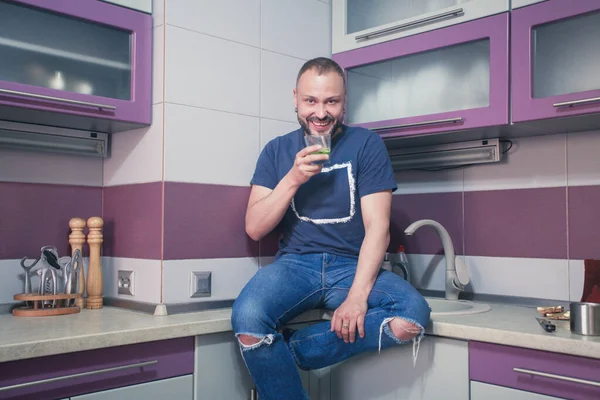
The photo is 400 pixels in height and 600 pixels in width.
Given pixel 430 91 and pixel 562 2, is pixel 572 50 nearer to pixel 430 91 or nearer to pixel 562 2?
pixel 562 2

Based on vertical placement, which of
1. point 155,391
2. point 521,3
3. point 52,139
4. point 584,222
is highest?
point 521,3

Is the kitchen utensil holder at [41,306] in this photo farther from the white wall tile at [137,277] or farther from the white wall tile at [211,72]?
the white wall tile at [211,72]

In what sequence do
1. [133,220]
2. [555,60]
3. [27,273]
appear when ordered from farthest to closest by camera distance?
[133,220]
[27,273]
[555,60]

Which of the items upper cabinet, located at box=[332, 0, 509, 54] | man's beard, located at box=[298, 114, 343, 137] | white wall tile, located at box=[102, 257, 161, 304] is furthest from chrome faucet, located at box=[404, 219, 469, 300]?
white wall tile, located at box=[102, 257, 161, 304]

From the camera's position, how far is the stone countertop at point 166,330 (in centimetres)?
140

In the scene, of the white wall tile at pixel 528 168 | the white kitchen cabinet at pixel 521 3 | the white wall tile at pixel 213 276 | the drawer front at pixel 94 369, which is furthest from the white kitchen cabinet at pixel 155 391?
the white kitchen cabinet at pixel 521 3

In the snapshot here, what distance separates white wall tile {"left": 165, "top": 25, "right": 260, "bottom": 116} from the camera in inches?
76.2

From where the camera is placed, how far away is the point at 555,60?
1.81 metres

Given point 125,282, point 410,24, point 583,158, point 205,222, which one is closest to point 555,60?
point 583,158

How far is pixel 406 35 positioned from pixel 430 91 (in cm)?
22

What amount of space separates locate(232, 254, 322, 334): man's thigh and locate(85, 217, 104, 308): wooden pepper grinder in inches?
21.7

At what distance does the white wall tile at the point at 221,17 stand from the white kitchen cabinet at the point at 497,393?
4.42 ft

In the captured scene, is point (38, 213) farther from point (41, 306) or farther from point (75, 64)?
point (75, 64)

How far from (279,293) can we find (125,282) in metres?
0.59
